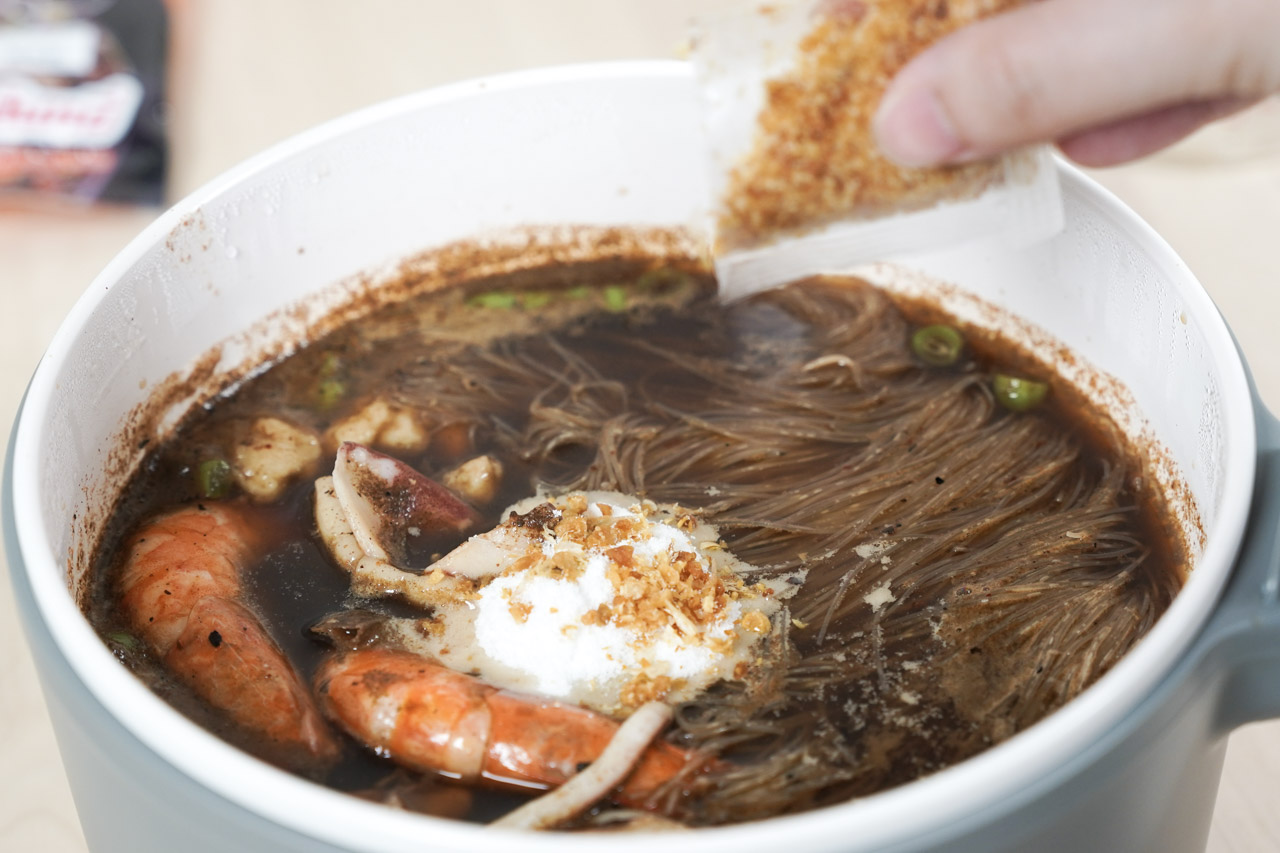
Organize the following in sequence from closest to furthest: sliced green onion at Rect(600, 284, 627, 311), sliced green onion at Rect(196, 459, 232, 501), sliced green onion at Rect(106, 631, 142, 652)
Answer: sliced green onion at Rect(106, 631, 142, 652)
sliced green onion at Rect(196, 459, 232, 501)
sliced green onion at Rect(600, 284, 627, 311)

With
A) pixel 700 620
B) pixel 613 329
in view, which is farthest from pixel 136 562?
pixel 613 329

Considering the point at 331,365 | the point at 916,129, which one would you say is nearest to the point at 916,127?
the point at 916,129

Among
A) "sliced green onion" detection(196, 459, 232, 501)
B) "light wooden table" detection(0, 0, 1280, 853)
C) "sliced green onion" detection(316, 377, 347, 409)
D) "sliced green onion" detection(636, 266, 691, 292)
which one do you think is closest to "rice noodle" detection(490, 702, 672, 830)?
"sliced green onion" detection(196, 459, 232, 501)

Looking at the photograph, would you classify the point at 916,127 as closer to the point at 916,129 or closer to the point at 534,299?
the point at 916,129

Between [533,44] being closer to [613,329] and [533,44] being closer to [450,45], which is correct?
[450,45]

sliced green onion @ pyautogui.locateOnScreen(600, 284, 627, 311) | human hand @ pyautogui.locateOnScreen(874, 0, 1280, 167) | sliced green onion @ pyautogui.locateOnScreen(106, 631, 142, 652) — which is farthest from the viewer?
sliced green onion @ pyautogui.locateOnScreen(600, 284, 627, 311)

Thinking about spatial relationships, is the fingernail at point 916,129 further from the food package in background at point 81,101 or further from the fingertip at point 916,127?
the food package in background at point 81,101

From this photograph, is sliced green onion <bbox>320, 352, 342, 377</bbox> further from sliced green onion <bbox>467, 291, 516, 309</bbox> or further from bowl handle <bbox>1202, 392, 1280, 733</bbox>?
bowl handle <bbox>1202, 392, 1280, 733</bbox>
